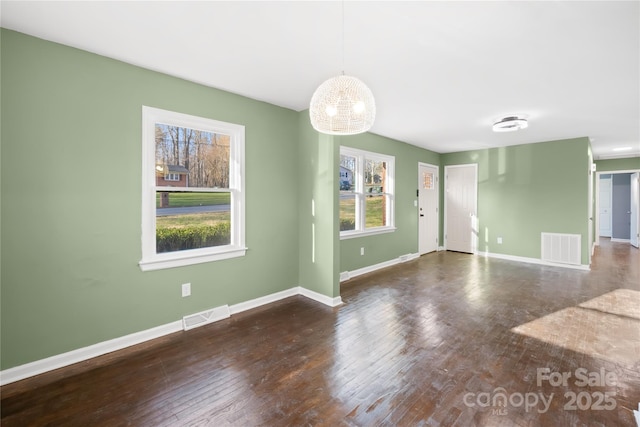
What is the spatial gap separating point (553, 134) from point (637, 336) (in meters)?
3.71

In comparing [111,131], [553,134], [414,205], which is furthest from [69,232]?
[553,134]

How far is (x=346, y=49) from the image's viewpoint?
2266 mm

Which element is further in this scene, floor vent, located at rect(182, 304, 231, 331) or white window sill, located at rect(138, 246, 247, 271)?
floor vent, located at rect(182, 304, 231, 331)

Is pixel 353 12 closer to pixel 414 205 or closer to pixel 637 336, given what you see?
pixel 637 336

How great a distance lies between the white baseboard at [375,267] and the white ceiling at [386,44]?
2.60 m

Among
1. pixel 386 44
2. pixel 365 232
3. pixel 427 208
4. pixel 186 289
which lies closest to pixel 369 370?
pixel 186 289

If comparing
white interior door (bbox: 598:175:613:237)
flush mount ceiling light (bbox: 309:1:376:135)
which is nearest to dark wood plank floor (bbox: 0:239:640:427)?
flush mount ceiling light (bbox: 309:1:376:135)

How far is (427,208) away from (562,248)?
2.58m

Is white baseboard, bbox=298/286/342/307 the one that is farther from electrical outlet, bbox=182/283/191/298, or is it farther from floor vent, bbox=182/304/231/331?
electrical outlet, bbox=182/283/191/298

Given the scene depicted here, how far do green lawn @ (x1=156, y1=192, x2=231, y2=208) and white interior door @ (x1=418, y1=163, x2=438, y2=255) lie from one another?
4.57 metres

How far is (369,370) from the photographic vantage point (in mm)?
2174

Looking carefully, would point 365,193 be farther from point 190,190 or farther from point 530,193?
point 530,193

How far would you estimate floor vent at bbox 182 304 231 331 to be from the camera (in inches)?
112

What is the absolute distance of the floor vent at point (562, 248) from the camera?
529 cm
